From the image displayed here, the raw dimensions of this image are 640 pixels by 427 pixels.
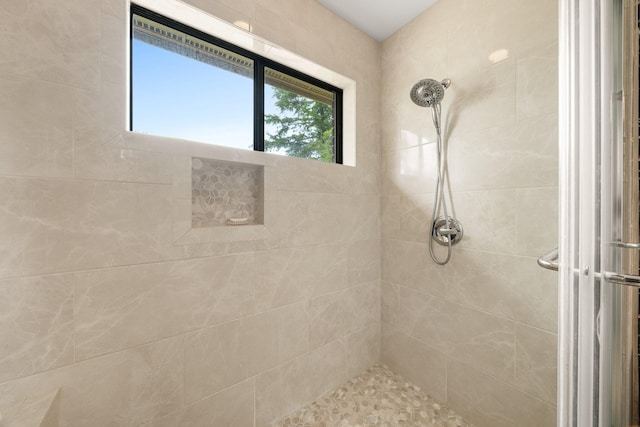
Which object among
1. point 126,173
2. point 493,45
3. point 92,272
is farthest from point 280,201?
point 493,45

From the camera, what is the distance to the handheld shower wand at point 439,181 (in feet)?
4.65

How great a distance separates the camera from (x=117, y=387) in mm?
1001

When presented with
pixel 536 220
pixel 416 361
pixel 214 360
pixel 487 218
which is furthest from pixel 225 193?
pixel 416 361

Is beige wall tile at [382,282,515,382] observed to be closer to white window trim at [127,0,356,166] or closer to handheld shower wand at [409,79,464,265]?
handheld shower wand at [409,79,464,265]

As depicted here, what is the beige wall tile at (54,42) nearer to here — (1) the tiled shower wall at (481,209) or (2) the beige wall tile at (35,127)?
(2) the beige wall tile at (35,127)

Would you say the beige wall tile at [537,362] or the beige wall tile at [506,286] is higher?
the beige wall tile at [506,286]

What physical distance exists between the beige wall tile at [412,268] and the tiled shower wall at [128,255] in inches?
21.3

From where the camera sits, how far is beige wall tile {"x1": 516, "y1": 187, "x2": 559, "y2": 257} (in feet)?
3.73

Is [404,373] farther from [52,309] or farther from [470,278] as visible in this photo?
[52,309]

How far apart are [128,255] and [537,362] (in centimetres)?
179

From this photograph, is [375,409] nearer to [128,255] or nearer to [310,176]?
[310,176]

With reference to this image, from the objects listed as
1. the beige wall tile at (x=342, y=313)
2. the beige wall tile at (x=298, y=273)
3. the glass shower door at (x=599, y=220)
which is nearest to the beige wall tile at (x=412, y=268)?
the beige wall tile at (x=342, y=313)

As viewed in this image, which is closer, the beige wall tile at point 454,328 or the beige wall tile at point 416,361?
the beige wall tile at point 454,328

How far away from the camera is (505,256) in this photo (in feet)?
4.26
